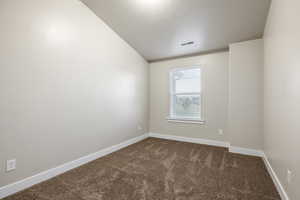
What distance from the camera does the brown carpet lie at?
1.63m

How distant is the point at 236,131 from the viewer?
3000 mm

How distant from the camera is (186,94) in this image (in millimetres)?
3934

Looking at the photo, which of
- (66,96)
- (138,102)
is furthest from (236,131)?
(66,96)

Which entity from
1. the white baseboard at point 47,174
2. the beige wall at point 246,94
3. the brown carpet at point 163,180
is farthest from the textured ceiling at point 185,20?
the white baseboard at point 47,174

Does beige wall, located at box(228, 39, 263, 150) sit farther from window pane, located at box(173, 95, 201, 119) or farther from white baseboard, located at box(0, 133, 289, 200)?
window pane, located at box(173, 95, 201, 119)

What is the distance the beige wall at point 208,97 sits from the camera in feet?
11.1

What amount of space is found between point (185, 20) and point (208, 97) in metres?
1.89

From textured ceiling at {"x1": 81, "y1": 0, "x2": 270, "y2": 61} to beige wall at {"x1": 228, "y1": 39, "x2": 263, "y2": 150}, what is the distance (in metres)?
0.29

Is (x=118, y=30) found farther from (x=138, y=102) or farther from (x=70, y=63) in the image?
(x=138, y=102)

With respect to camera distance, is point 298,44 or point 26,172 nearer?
point 298,44

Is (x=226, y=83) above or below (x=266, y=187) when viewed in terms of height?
above

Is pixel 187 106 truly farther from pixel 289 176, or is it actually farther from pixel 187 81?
pixel 289 176

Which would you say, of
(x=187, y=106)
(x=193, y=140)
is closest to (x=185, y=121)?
(x=187, y=106)

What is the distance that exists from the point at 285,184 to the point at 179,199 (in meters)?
1.14
